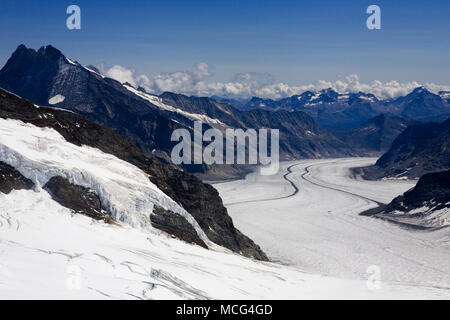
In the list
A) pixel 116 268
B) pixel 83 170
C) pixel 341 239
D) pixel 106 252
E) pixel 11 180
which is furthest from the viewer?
pixel 341 239

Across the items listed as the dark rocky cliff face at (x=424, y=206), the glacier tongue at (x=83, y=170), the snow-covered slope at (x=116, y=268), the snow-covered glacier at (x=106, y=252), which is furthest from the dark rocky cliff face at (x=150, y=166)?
the dark rocky cliff face at (x=424, y=206)

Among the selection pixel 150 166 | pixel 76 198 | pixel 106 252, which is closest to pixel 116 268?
pixel 106 252

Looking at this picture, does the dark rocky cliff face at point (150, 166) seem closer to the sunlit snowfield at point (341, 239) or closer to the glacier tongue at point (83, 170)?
the glacier tongue at point (83, 170)

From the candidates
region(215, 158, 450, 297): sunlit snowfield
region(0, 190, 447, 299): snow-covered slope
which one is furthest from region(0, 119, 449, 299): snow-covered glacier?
region(215, 158, 450, 297): sunlit snowfield

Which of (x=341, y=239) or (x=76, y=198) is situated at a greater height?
(x=76, y=198)

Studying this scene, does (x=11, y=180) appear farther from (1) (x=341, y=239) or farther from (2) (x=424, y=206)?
(2) (x=424, y=206)

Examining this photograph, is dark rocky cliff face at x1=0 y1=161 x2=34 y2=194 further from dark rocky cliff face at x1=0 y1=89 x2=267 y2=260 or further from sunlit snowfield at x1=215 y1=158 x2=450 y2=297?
sunlit snowfield at x1=215 y1=158 x2=450 y2=297

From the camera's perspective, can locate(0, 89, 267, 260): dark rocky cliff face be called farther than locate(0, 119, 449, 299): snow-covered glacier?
Yes

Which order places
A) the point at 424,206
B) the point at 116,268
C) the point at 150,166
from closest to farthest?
the point at 116,268, the point at 150,166, the point at 424,206
